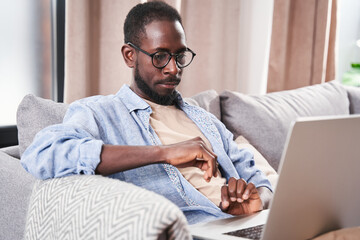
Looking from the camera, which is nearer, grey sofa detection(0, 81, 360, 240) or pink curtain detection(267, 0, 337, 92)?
grey sofa detection(0, 81, 360, 240)

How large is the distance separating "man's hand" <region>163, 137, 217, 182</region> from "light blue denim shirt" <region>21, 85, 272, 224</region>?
0.55 feet

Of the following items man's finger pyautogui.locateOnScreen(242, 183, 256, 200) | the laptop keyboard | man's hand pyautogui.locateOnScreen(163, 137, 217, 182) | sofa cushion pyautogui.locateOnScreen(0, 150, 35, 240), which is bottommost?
sofa cushion pyautogui.locateOnScreen(0, 150, 35, 240)

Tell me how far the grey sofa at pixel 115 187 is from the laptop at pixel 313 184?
18 centimetres

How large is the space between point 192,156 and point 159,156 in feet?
0.26

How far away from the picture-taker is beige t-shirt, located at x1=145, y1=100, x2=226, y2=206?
129 centimetres

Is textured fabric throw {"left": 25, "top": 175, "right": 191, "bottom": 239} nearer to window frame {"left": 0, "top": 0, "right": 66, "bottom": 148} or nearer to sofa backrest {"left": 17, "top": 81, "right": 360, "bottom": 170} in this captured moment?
sofa backrest {"left": 17, "top": 81, "right": 360, "bottom": 170}

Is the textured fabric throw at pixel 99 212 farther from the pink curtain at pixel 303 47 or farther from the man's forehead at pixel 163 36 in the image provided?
the pink curtain at pixel 303 47

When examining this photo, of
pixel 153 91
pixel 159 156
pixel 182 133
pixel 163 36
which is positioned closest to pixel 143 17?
pixel 163 36

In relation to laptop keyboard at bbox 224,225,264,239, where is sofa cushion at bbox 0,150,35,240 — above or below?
below

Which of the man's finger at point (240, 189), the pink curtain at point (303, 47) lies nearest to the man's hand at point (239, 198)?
the man's finger at point (240, 189)

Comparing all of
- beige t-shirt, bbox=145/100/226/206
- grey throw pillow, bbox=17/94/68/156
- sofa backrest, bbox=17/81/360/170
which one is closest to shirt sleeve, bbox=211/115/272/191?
beige t-shirt, bbox=145/100/226/206

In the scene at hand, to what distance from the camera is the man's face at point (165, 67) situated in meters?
1.30

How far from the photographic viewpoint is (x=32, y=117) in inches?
54.0

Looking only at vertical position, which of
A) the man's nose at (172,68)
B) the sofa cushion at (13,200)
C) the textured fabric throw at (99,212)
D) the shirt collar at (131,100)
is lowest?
the sofa cushion at (13,200)
